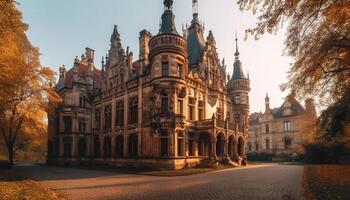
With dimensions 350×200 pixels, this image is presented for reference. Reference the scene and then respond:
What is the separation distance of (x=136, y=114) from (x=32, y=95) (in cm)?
1201

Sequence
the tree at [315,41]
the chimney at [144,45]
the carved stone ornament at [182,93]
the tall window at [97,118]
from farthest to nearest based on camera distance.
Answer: the tall window at [97,118] → the chimney at [144,45] → the carved stone ornament at [182,93] → the tree at [315,41]

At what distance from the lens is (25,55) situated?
79.0ft

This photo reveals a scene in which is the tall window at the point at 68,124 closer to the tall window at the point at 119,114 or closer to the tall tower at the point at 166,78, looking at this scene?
the tall window at the point at 119,114

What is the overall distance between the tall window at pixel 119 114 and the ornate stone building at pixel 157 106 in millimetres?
138

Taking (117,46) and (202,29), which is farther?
(202,29)

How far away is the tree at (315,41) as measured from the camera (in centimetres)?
903

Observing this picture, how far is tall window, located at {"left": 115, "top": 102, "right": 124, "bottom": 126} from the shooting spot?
121 feet

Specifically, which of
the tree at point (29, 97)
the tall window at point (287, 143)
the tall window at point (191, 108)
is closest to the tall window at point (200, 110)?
the tall window at point (191, 108)

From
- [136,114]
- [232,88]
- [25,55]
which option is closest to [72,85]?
[136,114]

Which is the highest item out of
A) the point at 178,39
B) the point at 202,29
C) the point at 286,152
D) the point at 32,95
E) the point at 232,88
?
the point at 202,29

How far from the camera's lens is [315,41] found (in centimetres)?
1216

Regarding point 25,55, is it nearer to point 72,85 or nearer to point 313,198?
point 72,85

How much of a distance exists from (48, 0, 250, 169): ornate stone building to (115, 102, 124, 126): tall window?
138 millimetres

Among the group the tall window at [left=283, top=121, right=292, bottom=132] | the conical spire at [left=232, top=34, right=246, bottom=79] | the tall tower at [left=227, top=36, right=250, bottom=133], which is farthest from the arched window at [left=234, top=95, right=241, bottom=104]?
the tall window at [left=283, top=121, right=292, bottom=132]
